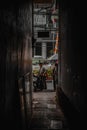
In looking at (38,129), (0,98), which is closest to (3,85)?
(0,98)

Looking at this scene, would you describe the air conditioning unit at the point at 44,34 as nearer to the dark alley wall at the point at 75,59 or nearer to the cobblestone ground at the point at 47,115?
the cobblestone ground at the point at 47,115

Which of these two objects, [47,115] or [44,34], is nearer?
[47,115]

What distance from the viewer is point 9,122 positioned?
19.5 feet

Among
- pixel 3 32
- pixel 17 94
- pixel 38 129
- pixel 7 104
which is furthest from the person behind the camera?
pixel 38 129

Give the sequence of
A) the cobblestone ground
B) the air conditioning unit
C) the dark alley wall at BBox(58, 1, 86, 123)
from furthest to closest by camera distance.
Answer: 1. the air conditioning unit
2. the cobblestone ground
3. the dark alley wall at BBox(58, 1, 86, 123)

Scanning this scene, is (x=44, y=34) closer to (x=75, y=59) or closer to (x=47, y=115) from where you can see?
(x=47, y=115)

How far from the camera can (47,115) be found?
12.9 metres

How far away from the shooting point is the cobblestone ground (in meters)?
10.7

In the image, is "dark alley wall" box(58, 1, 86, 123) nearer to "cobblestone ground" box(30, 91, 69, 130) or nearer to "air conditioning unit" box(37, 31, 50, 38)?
"cobblestone ground" box(30, 91, 69, 130)

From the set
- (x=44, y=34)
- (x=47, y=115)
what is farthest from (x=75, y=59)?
(x=44, y=34)

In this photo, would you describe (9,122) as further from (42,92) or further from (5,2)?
(42,92)

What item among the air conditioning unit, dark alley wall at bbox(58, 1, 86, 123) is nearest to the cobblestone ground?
dark alley wall at bbox(58, 1, 86, 123)

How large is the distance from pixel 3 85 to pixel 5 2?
160 cm

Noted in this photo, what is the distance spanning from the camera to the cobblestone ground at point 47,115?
1069cm
